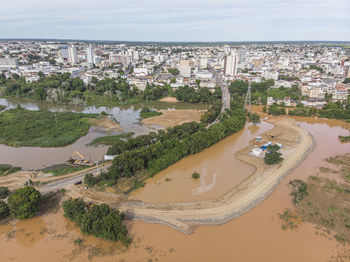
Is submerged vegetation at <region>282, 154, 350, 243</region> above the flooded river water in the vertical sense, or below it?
below

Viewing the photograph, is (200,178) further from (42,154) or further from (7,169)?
(7,169)

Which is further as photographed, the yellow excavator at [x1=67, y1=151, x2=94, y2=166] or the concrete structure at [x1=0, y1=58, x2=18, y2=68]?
the concrete structure at [x1=0, y1=58, x2=18, y2=68]

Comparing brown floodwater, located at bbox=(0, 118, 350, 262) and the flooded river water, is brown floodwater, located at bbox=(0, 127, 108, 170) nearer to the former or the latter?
the flooded river water

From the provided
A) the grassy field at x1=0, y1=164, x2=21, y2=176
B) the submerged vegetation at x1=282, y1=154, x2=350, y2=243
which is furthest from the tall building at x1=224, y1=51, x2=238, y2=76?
the grassy field at x1=0, y1=164, x2=21, y2=176

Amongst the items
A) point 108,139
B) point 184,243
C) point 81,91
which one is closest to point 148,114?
point 108,139

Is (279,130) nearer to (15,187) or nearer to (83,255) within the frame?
(83,255)

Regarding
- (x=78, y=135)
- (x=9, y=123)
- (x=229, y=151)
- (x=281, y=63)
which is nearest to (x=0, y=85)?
(x=9, y=123)
